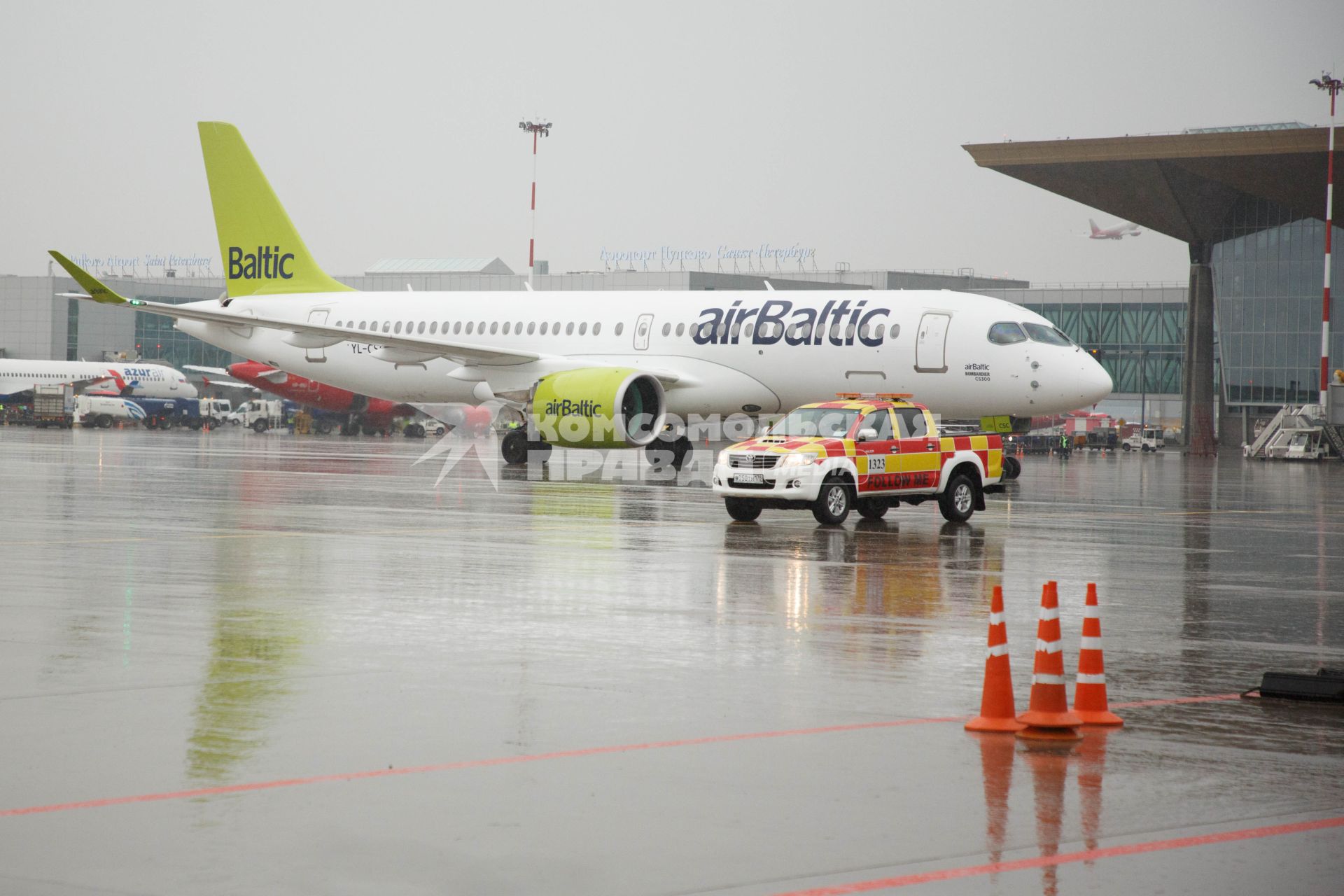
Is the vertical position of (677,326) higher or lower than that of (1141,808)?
higher

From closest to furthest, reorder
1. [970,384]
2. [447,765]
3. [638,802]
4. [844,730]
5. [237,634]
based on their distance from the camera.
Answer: [638,802], [447,765], [844,730], [237,634], [970,384]

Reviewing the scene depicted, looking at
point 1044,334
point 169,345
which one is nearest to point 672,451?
point 1044,334

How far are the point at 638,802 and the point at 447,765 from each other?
0.97 m

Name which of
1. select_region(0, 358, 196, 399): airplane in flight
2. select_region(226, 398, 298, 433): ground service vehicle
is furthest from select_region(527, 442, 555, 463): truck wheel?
select_region(0, 358, 196, 399): airplane in flight

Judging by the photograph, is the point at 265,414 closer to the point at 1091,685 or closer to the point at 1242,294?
the point at 1242,294

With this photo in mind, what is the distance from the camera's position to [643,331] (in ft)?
106

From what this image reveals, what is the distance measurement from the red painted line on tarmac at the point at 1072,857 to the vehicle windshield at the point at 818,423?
1398 cm

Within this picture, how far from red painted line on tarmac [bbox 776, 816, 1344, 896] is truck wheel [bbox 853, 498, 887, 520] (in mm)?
14625

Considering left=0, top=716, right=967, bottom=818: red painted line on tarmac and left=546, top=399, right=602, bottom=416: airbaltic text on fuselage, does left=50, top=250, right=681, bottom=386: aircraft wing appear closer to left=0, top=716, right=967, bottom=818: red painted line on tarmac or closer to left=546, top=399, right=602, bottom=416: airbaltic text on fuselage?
left=546, top=399, right=602, bottom=416: airbaltic text on fuselage

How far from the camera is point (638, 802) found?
582cm

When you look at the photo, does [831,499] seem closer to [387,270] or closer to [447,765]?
[447,765]

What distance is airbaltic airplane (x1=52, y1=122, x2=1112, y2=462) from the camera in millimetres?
28719

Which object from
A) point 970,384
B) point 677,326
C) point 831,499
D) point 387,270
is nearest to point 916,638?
point 831,499

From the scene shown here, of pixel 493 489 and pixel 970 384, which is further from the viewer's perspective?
pixel 970 384
